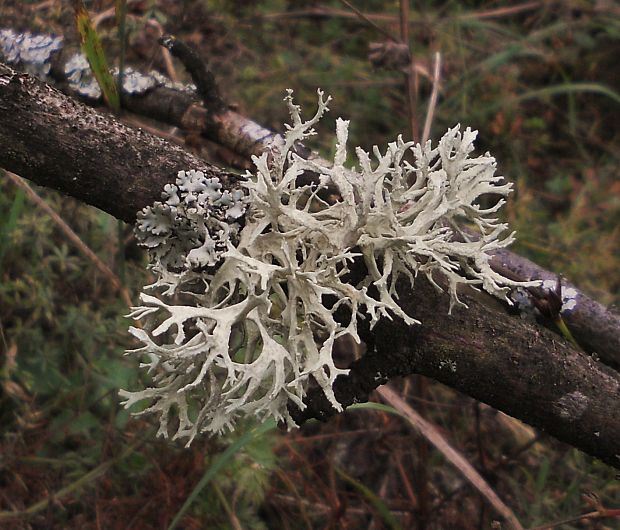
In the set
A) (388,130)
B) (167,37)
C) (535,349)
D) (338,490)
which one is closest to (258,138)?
(167,37)

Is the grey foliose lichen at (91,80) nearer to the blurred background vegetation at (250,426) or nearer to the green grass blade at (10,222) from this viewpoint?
the blurred background vegetation at (250,426)

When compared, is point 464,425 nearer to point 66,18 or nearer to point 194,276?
point 194,276

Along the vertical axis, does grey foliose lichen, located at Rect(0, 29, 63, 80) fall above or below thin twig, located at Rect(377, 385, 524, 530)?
above

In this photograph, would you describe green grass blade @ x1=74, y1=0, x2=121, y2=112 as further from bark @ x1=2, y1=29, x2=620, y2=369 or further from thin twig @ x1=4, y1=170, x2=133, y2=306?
thin twig @ x1=4, y1=170, x2=133, y2=306

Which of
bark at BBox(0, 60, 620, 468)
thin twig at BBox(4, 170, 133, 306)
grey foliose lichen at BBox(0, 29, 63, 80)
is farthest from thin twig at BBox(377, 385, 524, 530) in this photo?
grey foliose lichen at BBox(0, 29, 63, 80)

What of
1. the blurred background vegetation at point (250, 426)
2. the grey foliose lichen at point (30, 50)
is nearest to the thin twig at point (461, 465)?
the blurred background vegetation at point (250, 426)

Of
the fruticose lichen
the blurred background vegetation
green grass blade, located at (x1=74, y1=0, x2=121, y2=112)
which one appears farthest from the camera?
the blurred background vegetation
